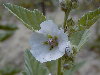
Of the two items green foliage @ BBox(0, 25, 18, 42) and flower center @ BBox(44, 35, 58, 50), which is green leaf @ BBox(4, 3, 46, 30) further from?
green foliage @ BBox(0, 25, 18, 42)

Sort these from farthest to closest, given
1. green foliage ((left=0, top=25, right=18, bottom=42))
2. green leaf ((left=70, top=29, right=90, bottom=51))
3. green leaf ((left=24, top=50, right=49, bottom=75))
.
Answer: green foliage ((left=0, top=25, right=18, bottom=42)) < green leaf ((left=24, top=50, right=49, bottom=75)) < green leaf ((left=70, top=29, right=90, bottom=51))

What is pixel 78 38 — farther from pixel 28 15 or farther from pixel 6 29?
pixel 6 29

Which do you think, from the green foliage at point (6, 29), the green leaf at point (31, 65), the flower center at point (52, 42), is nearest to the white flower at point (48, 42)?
the flower center at point (52, 42)

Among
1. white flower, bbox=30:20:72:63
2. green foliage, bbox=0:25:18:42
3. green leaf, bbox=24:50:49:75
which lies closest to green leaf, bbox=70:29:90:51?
white flower, bbox=30:20:72:63

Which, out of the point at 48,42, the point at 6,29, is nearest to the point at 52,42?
the point at 48,42

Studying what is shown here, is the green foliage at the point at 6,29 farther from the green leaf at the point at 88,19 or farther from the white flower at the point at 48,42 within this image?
the green leaf at the point at 88,19
